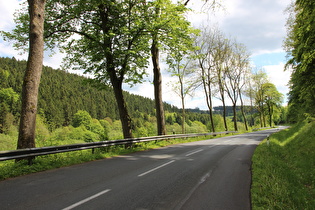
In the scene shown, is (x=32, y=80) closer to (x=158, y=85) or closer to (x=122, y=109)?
(x=122, y=109)

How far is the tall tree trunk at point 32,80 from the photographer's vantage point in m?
8.47

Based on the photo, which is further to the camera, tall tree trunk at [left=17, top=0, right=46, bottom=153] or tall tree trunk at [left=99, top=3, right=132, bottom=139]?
tall tree trunk at [left=99, top=3, right=132, bottom=139]

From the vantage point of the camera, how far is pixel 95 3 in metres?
12.6

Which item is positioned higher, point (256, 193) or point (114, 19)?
point (114, 19)

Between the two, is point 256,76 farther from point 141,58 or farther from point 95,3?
point 95,3

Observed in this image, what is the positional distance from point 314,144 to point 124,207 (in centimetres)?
1153

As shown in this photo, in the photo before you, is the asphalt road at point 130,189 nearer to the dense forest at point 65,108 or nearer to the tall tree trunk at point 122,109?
the tall tree trunk at point 122,109

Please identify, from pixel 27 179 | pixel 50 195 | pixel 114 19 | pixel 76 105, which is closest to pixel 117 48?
pixel 114 19

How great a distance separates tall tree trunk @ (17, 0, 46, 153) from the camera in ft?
27.8

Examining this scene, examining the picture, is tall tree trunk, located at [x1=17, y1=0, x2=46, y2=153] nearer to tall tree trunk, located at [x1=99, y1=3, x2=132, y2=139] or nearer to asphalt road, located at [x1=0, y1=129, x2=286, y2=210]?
asphalt road, located at [x1=0, y1=129, x2=286, y2=210]

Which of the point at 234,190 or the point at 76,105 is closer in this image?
the point at 234,190

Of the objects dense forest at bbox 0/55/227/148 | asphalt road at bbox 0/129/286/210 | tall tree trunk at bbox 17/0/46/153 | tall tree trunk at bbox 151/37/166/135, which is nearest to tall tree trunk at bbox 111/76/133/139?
tall tree trunk at bbox 151/37/166/135

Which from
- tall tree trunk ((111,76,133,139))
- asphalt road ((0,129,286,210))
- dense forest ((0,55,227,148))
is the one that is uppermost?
dense forest ((0,55,227,148))

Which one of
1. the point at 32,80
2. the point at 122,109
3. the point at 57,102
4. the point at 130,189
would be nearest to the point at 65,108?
the point at 57,102
